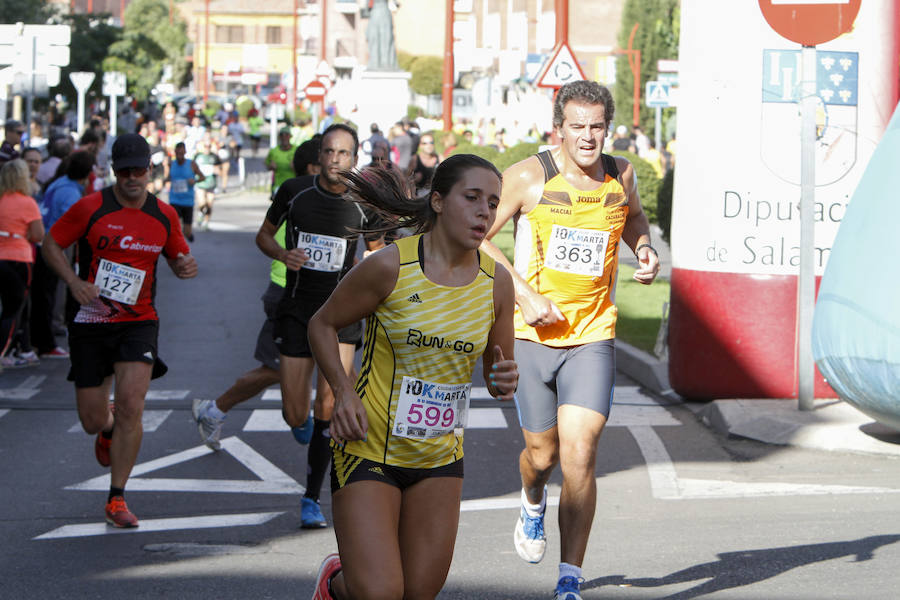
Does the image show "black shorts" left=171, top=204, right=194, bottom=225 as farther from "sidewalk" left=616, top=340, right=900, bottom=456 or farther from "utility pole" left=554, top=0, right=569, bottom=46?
"sidewalk" left=616, top=340, right=900, bottom=456

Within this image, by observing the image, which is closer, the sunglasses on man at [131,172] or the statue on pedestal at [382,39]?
the sunglasses on man at [131,172]

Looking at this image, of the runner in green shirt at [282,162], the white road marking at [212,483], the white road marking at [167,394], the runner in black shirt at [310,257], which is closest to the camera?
the runner in black shirt at [310,257]

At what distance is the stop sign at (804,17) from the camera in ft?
31.3

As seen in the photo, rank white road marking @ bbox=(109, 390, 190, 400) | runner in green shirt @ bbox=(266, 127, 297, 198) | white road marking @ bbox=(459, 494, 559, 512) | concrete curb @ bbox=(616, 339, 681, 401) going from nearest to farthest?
white road marking @ bbox=(459, 494, 559, 512)
white road marking @ bbox=(109, 390, 190, 400)
concrete curb @ bbox=(616, 339, 681, 401)
runner in green shirt @ bbox=(266, 127, 297, 198)

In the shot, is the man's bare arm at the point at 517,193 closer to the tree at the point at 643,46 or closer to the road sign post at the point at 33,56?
the road sign post at the point at 33,56

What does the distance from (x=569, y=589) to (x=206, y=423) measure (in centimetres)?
428

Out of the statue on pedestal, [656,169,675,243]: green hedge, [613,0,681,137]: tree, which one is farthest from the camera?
[613,0,681,137]: tree

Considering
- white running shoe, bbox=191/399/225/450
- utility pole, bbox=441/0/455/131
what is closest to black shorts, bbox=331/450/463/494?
white running shoe, bbox=191/399/225/450

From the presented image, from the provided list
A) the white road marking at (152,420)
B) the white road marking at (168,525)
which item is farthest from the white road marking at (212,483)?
the white road marking at (152,420)

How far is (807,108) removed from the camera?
9.77 metres

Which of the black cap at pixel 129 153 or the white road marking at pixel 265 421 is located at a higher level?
the black cap at pixel 129 153

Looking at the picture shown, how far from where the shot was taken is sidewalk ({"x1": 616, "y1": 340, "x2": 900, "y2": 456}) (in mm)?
9453

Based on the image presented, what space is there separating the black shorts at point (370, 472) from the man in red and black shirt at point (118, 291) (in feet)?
10.1

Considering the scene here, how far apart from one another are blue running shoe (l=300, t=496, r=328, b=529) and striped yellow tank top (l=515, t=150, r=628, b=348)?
1797mm
